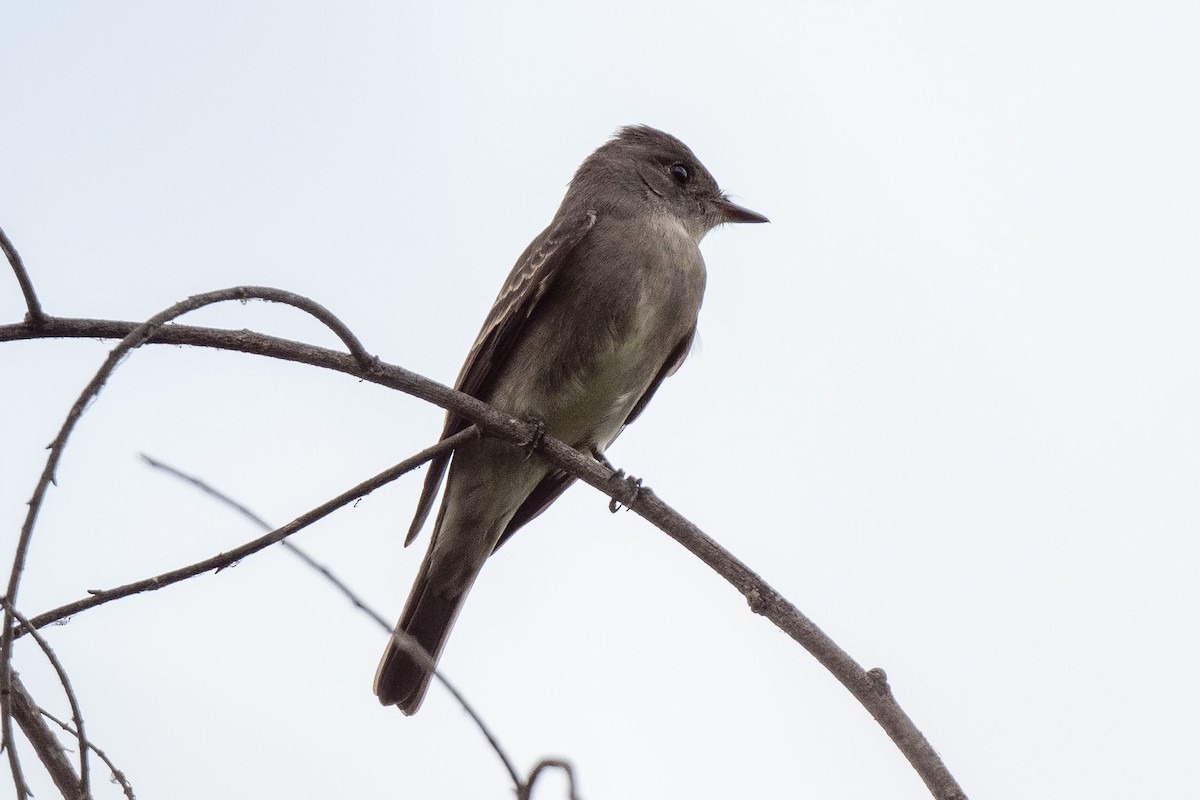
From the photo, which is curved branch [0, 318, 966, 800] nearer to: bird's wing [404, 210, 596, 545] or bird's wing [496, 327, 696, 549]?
bird's wing [404, 210, 596, 545]

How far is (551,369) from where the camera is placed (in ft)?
17.7

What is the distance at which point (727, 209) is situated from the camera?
275 inches

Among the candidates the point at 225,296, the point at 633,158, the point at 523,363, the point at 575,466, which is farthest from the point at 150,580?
the point at 633,158

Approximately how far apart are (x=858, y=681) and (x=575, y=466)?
1.33 meters

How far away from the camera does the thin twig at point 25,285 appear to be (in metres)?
2.46

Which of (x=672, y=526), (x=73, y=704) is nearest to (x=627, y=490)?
(x=672, y=526)

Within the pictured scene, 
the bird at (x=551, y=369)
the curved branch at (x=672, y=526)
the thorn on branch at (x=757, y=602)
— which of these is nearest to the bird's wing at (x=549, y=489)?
the bird at (x=551, y=369)

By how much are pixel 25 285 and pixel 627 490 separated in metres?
2.19

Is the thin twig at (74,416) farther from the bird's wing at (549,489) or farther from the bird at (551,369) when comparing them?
the bird's wing at (549,489)

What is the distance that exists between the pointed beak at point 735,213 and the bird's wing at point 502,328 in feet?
4.47

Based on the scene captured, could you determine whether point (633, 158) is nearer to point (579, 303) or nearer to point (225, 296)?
point (579, 303)

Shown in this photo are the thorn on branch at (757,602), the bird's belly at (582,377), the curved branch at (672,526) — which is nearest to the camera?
the curved branch at (672,526)

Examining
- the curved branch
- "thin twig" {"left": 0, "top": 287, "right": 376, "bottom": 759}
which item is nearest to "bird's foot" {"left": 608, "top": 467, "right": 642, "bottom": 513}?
the curved branch

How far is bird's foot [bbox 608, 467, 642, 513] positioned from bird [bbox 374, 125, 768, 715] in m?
0.37
